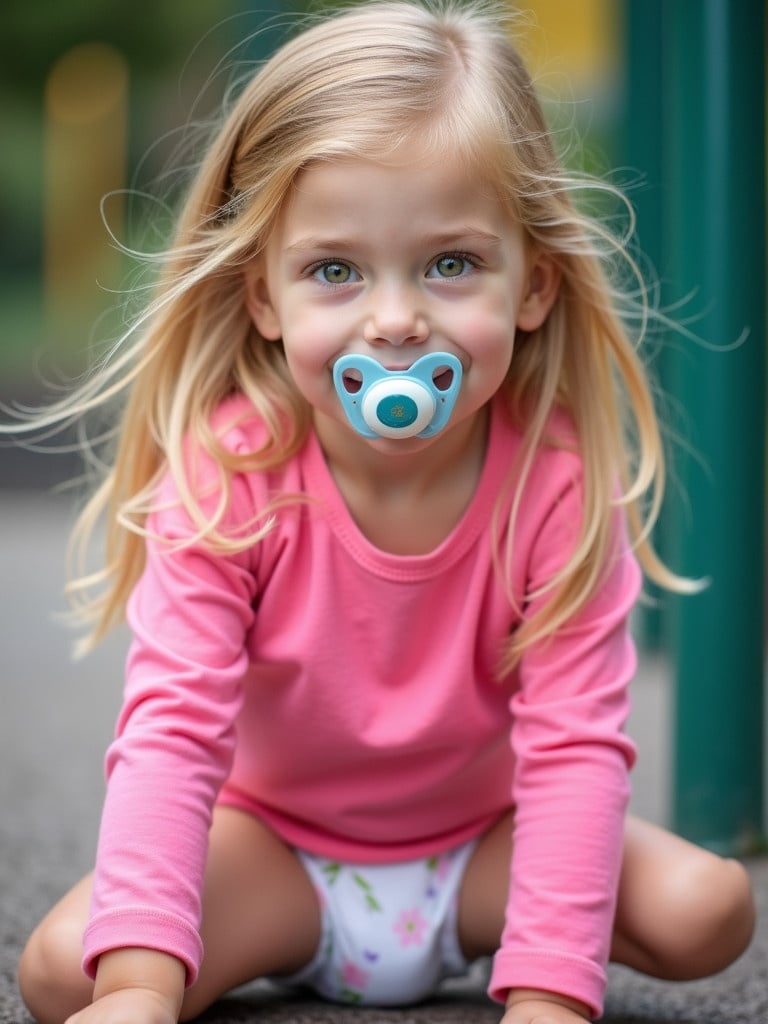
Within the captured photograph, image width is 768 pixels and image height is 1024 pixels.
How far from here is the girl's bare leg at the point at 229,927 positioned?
1.15 metres

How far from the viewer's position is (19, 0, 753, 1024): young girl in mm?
1128

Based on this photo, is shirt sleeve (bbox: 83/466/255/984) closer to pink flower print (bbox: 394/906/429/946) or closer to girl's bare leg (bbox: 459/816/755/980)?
pink flower print (bbox: 394/906/429/946)

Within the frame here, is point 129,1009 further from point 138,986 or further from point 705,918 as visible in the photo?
point 705,918

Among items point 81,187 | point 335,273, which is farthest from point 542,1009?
point 81,187

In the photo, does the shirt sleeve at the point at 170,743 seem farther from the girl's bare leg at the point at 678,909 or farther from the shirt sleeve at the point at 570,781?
the girl's bare leg at the point at 678,909

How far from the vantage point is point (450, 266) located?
114 cm

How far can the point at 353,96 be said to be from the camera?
1.17m

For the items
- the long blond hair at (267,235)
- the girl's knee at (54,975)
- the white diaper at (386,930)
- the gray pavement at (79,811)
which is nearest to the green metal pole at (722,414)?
the gray pavement at (79,811)

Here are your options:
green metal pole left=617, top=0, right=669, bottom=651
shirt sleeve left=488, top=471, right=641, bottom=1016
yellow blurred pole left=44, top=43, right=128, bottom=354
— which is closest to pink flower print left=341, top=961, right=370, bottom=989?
shirt sleeve left=488, top=471, right=641, bottom=1016

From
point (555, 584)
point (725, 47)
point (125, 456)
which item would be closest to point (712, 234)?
point (725, 47)

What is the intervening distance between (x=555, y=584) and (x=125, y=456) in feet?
1.27

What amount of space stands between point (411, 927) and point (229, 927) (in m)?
0.17

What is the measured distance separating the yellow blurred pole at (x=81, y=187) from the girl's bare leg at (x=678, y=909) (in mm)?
9818

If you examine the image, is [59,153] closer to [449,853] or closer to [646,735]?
[646,735]
